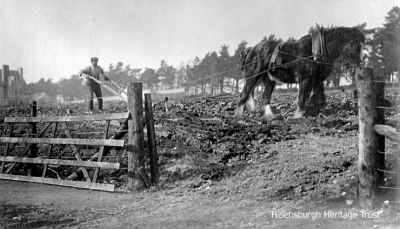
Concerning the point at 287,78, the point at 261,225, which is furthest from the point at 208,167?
the point at 287,78

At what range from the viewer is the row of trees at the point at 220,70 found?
857 inches

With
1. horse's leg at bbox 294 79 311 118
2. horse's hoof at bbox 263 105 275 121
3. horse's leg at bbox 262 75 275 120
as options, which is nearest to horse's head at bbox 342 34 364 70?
horse's leg at bbox 294 79 311 118

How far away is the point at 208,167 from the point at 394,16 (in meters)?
37.7

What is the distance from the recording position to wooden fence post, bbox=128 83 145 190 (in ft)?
23.3

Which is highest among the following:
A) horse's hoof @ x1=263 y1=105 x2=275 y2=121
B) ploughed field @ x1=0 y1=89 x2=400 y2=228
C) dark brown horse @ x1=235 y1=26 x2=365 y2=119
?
dark brown horse @ x1=235 y1=26 x2=365 y2=119

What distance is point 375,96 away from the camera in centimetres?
486

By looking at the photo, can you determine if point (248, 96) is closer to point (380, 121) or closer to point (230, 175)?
point (230, 175)

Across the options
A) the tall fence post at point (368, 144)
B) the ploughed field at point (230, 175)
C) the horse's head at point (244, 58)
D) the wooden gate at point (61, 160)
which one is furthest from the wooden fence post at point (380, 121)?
the horse's head at point (244, 58)

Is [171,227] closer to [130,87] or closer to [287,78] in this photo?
[130,87]

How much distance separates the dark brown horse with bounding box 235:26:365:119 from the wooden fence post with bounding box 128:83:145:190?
5.63 meters

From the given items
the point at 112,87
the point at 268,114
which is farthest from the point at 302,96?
the point at 112,87

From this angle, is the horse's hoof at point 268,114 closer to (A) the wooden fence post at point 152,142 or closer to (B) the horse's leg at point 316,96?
(B) the horse's leg at point 316,96

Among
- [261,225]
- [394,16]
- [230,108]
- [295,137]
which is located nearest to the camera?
[261,225]

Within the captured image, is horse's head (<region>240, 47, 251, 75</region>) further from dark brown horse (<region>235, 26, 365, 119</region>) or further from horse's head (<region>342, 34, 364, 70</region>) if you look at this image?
horse's head (<region>342, 34, 364, 70</region>)
